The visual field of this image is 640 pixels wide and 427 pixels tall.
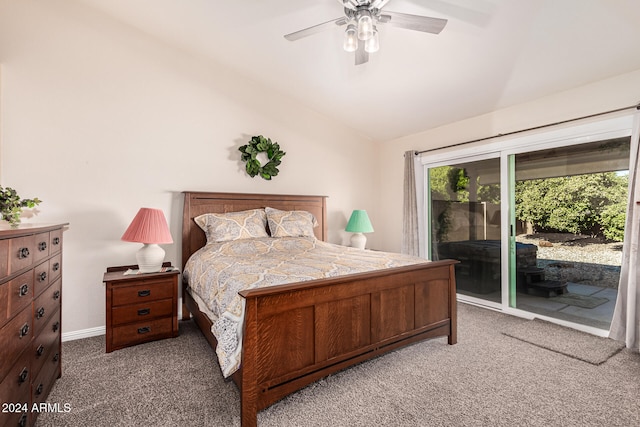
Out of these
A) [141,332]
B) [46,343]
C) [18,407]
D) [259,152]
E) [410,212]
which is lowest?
[141,332]

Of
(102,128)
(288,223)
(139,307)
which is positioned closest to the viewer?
(139,307)

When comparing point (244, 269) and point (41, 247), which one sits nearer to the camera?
point (41, 247)

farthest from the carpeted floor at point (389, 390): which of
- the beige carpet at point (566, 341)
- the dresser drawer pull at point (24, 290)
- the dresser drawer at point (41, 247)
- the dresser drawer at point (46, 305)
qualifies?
the dresser drawer at point (41, 247)

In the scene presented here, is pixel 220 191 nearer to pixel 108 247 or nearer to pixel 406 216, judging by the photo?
pixel 108 247

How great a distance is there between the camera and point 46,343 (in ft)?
5.66

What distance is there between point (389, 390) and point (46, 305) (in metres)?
2.13

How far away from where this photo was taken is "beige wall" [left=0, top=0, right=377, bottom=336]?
8.60 ft

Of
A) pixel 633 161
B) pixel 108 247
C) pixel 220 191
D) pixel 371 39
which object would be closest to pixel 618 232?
pixel 633 161

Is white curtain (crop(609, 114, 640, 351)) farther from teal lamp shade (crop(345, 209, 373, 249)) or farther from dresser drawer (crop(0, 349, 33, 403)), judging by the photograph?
dresser drawer (crop(0, 349, 33, 403))

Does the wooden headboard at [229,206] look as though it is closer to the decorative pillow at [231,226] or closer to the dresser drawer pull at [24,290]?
the decorative pillow at [231,226]

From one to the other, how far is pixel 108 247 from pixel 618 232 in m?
4.73

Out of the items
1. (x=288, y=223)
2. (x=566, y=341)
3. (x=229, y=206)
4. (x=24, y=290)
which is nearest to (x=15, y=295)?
(x=24, y=290)

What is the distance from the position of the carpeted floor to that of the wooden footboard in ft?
0.54

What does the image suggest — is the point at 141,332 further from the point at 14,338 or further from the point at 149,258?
the point at 14,338
